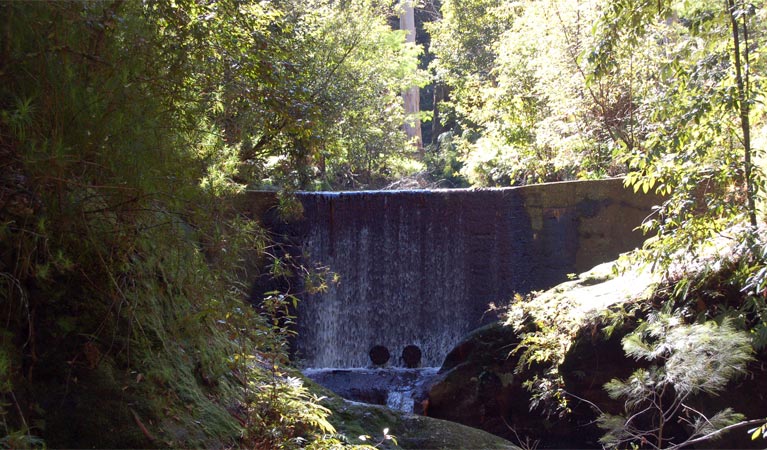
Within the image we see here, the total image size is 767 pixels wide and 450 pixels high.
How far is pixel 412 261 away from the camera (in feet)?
34.2

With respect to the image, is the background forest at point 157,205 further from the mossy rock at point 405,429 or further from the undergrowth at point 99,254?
the mossy rock at point 405,429

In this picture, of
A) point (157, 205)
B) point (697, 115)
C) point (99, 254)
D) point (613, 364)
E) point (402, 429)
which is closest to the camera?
point (99, 254)

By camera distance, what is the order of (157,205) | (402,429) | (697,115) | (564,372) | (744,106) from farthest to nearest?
1. (564,372)
2. (744,106)
3. (697,115)
4. (402,429)
5. (157,205)

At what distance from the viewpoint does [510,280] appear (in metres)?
9.88

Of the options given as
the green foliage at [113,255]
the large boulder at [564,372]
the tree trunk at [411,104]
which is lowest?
the large boulder at [564,372]

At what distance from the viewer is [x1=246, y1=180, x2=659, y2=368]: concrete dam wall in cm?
984

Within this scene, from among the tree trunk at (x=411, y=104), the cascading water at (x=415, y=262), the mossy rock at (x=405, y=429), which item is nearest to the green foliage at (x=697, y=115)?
the mossy rock at (x=405, y=429)

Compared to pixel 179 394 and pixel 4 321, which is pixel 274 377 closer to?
pixel 179 394

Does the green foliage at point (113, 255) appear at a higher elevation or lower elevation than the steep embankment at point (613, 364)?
higher

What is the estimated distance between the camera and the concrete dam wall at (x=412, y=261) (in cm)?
984

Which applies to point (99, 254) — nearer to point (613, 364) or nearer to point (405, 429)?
point (405, 429)

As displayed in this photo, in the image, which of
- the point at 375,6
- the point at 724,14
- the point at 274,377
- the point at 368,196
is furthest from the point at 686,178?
the point at 375,6

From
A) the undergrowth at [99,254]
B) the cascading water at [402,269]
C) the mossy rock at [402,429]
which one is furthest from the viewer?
the cascading water at [402,269]

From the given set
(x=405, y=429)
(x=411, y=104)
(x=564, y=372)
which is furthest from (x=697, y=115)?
(x=411, y=104)
